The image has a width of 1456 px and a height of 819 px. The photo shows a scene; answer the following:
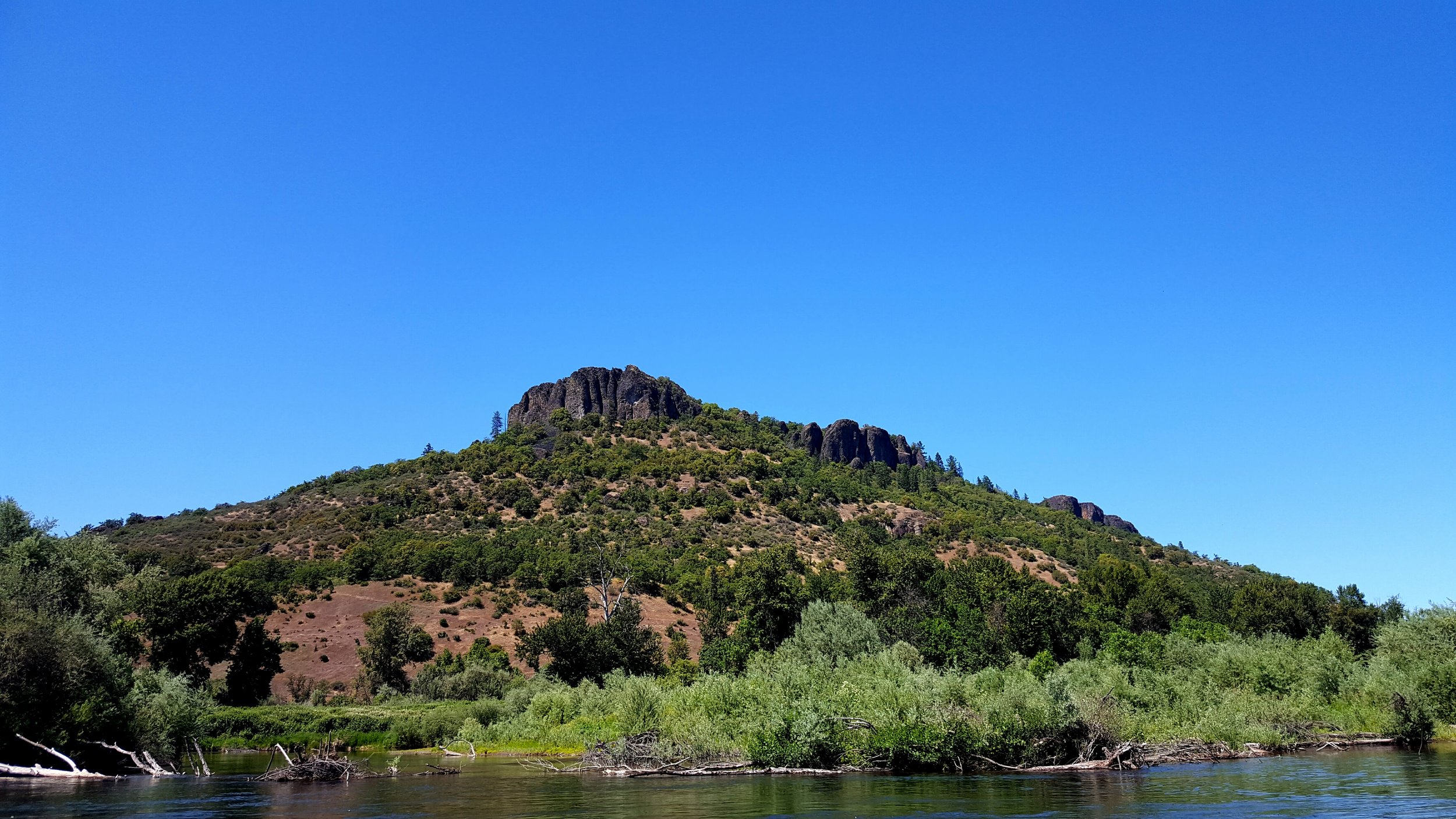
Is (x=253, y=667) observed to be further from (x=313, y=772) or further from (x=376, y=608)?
(x=313, y=772)

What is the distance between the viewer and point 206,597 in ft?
228

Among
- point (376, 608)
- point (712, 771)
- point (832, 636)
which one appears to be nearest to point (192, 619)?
point (376, 608)

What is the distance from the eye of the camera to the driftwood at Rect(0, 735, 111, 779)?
2942cm

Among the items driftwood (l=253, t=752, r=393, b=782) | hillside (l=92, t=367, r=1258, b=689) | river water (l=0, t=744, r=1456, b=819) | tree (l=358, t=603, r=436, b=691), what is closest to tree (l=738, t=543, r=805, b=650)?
hillside (l=92, t=367, r=1258, b=689)

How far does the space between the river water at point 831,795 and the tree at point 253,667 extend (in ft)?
129

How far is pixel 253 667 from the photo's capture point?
7088 cm

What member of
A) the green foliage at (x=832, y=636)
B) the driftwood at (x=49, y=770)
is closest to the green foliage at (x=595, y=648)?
the green foliage at (x=832, y=636)

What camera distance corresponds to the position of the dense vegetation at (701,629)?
32.3m

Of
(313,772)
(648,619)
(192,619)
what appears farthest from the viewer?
(648,619)

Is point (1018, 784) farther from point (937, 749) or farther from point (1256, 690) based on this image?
point (1256, 690)

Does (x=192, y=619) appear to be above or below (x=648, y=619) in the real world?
above

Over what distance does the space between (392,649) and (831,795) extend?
62922 millimetres

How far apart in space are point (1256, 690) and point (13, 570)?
204 ft

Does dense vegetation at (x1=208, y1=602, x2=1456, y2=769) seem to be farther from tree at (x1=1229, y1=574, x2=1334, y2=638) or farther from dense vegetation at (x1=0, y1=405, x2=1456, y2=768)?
tree at (x1=1229, y1=574, x2=1334, y2=638)
